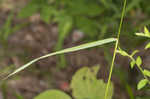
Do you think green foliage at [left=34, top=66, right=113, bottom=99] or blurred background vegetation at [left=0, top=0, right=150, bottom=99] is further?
blurred background vegetation at [left=0, top=0, right=150, bottom=99]

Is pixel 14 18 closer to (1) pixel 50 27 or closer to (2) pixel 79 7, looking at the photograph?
(1) pixel 50 27

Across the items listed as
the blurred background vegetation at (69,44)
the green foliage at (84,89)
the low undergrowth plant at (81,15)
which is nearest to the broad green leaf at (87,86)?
the green foliage at (84,89)

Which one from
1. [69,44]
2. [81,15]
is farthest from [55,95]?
[69,44]

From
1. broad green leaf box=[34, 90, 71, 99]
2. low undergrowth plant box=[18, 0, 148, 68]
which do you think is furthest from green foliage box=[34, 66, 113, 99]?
low undergrowth plant box=[18, 0, 148, 68]

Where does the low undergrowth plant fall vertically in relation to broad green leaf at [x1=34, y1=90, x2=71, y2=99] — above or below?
above

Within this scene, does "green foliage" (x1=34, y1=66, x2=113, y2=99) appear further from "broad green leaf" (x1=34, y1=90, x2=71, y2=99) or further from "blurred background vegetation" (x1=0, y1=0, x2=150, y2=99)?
"blurred background vegetation" (x1=0, y1=0, x2=150, y2=99)

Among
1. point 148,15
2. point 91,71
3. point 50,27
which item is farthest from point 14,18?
point 91,71

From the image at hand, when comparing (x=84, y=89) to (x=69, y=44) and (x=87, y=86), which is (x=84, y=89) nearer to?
(x=87, y=86)
